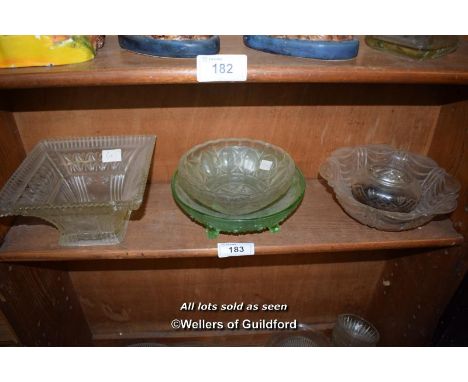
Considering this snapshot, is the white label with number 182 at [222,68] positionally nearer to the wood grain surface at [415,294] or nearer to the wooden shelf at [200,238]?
the wooden shelf at [200,238]

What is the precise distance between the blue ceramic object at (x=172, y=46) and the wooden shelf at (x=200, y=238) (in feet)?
1.16

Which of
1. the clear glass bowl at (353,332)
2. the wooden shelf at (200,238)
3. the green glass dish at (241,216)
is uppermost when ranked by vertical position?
the green glass dish at (241,216)

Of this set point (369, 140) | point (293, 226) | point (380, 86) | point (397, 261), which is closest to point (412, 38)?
point (380, 86)

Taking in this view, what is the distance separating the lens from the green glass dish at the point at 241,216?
26.9 inches

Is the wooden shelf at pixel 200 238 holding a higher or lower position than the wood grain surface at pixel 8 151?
lower

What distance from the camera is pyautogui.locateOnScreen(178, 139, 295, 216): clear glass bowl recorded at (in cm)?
74

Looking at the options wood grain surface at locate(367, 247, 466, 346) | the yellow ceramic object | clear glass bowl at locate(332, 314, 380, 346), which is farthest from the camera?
clear glass bowl at locate(332, 314, 380, 346)

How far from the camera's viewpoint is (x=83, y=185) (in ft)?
2.59

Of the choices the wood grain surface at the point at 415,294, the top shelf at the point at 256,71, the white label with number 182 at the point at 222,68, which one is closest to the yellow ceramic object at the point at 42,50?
the top shelf at the point at 256,71

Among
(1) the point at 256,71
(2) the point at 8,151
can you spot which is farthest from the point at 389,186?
(2) the point at 8,151

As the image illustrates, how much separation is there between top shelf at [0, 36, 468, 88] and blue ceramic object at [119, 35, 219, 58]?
11 millimetres

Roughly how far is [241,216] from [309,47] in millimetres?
323

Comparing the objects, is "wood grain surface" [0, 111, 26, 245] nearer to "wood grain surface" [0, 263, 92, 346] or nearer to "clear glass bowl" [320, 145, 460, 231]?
"wood grain surface" [0, 263, 92, 346]

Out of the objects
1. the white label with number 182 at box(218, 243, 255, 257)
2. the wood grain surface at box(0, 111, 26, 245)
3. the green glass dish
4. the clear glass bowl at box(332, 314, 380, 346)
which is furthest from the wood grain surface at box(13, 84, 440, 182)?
the clear glass bowl at box(332, 314, 380, 346)
